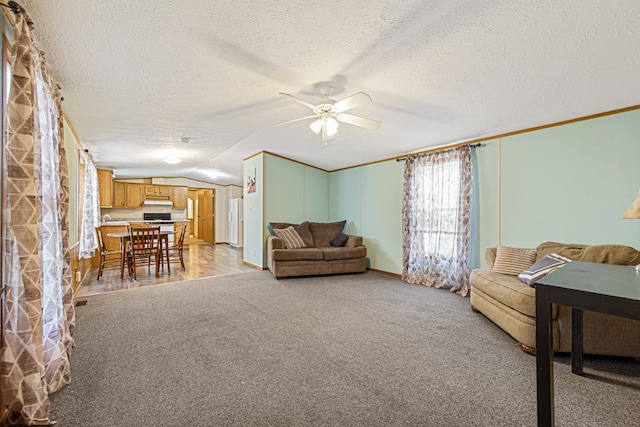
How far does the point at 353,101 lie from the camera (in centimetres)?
252

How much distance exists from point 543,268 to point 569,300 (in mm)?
1776

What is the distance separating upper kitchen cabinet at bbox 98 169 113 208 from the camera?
7156 millimetres

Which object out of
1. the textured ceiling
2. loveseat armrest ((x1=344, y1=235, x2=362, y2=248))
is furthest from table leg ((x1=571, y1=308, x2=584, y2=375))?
loveseat armrest ((x1=344, y1=235, x2=362, y2=248))

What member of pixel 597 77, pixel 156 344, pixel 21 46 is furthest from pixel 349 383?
pixel 597 77

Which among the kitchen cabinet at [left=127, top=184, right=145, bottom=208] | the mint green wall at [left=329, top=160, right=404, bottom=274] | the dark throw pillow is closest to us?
the mint green wall at [left=329, top=160, right=404, bottom=274]

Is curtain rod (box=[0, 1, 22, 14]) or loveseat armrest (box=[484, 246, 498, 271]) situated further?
loveseat armrest (box=[484, 246, 498, 271])

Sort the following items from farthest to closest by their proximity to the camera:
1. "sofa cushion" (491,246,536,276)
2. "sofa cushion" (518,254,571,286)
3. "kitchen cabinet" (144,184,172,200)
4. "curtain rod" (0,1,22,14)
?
1. "kitchen cabinet" (144,184,172,200)
2. "sofa cushion" (491,246,536,276)
3. "sofa cushion" (518,254,571,286)
4. "curtain rod" (0,1,22,14)

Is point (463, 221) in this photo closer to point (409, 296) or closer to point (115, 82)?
point (409, 296)

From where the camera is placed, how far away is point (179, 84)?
2.69 metres

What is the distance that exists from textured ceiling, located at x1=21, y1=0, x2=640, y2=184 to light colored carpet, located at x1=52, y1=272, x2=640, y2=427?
7.75 ft

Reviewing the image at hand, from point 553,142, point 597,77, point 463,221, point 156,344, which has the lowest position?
point 156,344

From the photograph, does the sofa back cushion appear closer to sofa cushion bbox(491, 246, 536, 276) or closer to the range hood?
sofa cushion bbox(491, 246, 536, 276)

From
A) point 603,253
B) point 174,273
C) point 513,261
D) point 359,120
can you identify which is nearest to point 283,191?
point 174,273

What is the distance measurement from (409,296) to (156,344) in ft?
10.4
